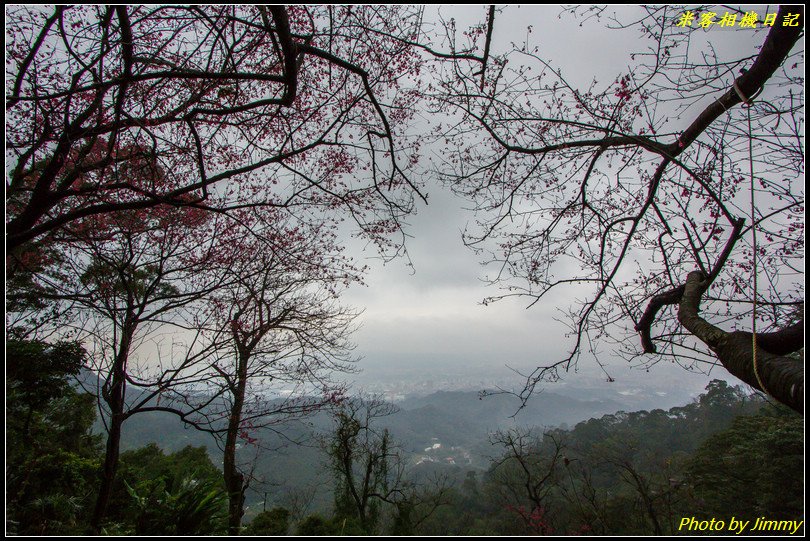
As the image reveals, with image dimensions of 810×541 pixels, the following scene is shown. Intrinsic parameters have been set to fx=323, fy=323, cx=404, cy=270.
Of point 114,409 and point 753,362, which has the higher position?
point 753,362

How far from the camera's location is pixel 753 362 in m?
1.90

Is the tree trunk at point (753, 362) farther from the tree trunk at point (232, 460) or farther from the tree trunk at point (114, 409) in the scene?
the tree trunk at point (114, 409)

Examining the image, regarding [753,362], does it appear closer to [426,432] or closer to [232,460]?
[232,460]

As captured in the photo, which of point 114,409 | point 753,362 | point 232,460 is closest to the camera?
point 753,362

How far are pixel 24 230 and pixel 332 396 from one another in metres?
6.06

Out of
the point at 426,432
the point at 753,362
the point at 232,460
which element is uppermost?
the point at 753,362

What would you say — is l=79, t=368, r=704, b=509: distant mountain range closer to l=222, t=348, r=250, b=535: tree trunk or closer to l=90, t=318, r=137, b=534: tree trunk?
l=222, t=348, r=250, b=535: tree trunk

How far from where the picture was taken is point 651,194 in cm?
372

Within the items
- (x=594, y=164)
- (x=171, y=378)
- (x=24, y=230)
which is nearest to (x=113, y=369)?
(x=171, y=378)

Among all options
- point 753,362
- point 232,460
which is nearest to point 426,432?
point 232,460

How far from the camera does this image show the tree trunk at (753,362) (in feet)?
5.35

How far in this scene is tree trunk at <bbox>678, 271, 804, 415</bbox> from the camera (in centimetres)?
163

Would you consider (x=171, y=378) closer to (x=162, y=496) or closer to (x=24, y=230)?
(x=162, y=496)

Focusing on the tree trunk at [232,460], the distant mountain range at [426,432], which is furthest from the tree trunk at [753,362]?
the distant mountain range at [426,432]
